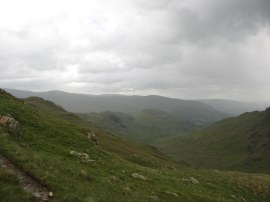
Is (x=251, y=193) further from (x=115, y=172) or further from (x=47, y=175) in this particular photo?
(x=47, y=175)

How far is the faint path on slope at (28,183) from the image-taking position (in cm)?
1860

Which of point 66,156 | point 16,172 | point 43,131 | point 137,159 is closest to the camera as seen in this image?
point 16,172

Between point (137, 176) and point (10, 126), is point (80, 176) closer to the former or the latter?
point (10, 126)

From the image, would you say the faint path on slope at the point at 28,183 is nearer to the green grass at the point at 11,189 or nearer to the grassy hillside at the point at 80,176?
the grassy hillside at the point at 80,176

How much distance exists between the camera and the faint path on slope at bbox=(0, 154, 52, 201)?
61.0 ft

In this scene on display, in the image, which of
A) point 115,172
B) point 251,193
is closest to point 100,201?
point 115,172

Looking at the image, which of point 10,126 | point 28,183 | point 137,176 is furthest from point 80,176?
point 137,176

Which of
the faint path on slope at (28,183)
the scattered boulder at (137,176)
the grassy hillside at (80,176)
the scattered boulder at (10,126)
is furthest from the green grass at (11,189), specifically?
the scattered boulder at (137,176)

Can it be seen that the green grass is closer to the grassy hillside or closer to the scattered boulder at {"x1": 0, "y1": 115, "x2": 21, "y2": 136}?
the grassy hillside

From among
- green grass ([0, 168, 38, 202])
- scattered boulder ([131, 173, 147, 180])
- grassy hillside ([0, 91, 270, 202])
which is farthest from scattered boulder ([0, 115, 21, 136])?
scattered boulder ([131, 173, 147, 180])

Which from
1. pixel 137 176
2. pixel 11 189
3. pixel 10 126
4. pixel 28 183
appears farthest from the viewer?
pixel 137 176

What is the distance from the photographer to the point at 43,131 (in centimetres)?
3803

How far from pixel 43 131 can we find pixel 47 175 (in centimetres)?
1769

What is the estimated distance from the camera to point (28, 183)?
65.0 feet
